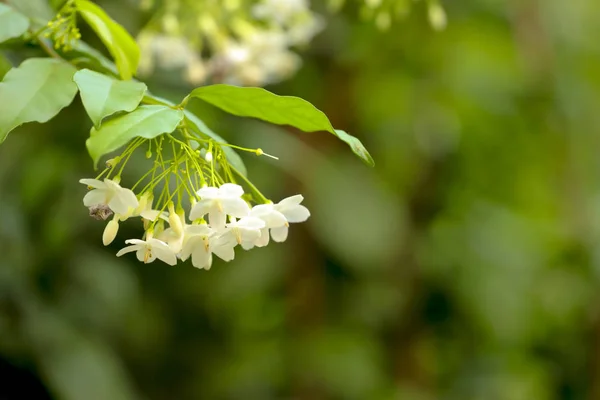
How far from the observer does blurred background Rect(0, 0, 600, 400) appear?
1280 mm

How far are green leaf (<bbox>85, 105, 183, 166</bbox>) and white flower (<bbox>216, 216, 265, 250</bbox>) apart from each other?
3.8 inches

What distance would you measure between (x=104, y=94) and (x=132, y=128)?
0.04 m

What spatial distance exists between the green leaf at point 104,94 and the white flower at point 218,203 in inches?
3.3

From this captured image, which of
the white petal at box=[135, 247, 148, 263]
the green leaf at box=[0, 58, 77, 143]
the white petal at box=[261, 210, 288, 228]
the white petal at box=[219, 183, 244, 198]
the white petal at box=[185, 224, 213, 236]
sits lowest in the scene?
the white petal at box=[135, 247, 148, 263]

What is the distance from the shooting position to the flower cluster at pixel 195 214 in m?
0.52

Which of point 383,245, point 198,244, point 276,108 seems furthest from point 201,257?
point 383,245

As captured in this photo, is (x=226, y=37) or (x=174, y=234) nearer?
(x=174, y=234)

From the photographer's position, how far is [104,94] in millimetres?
494

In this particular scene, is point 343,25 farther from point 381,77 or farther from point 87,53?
point 87,53

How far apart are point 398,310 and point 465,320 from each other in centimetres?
23

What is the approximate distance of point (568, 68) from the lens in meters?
2.13

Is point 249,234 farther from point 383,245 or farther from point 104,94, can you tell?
point 383,245

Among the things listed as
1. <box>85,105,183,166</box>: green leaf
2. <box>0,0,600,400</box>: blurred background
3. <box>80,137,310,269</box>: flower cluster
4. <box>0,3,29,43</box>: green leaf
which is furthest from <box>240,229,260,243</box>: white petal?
<box>0,0,600,400</box>: blurred background

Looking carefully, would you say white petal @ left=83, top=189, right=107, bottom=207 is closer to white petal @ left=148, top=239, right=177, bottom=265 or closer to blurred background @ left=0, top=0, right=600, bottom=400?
white petal @ left=148, top=239, right=177, bottom=265
